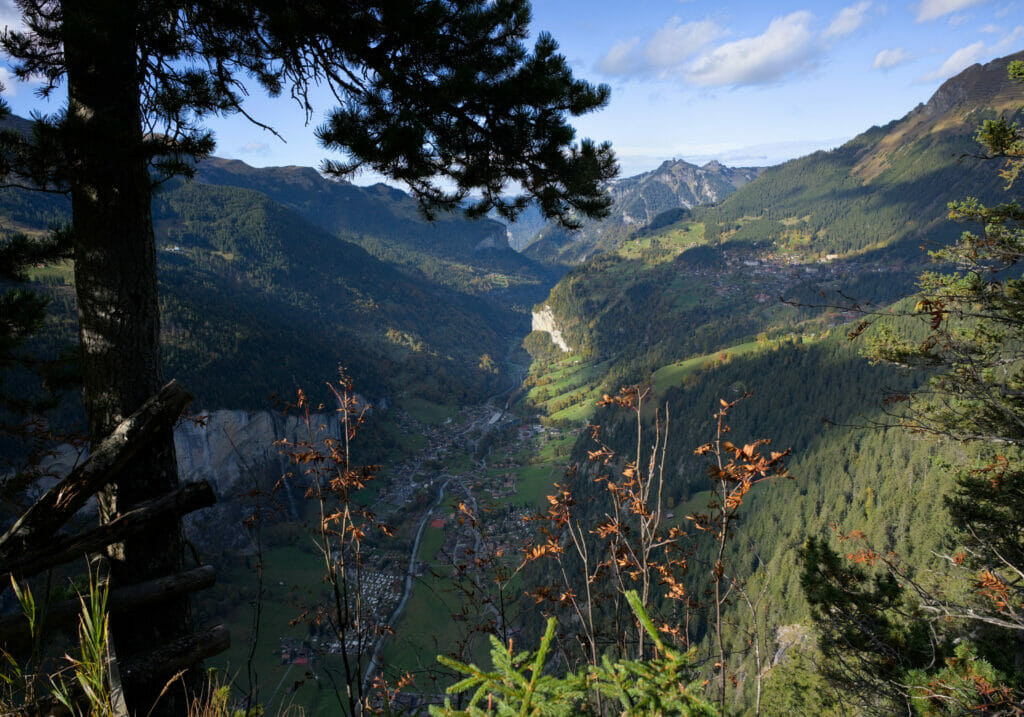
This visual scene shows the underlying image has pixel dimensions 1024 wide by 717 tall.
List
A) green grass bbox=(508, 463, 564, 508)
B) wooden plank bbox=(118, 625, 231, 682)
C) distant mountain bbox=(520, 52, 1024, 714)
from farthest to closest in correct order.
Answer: green grass bbox=(508, 463, 564, 508) < distant mountain bbox=(520, 52, 1024, 714) < wooden plank bbox=(118, 625, 231, 682)

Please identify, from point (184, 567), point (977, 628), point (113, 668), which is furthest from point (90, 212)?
point (977, 628)

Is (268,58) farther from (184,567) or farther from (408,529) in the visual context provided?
(408,529)

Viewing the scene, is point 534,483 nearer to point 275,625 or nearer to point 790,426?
point 790,426

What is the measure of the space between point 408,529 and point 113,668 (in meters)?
86.3

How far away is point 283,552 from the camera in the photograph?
81.2 m

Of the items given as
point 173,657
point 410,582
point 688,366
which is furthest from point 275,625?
point 688,366

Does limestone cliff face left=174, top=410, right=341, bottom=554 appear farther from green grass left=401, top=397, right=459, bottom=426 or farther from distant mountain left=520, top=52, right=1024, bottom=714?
distant mountain left=520, top=52, right=1024, bottom=714

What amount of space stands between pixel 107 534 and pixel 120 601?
0.58 meters

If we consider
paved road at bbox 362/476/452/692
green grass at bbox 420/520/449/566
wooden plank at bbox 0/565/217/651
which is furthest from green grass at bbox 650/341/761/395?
wooden plank at bbox 0/565/217/651

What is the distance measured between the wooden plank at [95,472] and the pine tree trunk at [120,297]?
36 centimetres

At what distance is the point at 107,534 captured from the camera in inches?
158

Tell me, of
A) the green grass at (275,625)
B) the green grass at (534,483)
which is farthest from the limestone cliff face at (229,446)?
the green grass at (534,483)

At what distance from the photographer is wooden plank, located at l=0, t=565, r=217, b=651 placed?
3375mm

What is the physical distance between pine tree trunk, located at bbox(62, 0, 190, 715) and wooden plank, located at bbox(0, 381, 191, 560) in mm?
363
